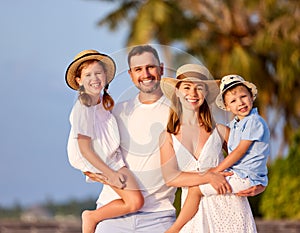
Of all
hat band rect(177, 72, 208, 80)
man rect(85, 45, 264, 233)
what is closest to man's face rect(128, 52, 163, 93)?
man rect(85, 45, 264, 233)

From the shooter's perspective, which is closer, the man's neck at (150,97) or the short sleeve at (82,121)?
the short sleeve at (82,121)

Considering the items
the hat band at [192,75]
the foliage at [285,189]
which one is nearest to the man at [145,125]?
the hat band at [192,75]

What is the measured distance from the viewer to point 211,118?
→ 4.41 m

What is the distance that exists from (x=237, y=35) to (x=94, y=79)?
21.9 metres

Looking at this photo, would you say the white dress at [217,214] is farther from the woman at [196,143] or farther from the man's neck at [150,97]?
the man's neck at [150,97]

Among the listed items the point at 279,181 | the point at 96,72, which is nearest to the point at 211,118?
the point at 96,72

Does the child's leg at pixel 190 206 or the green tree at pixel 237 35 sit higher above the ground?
the green tree at pixel 237 35

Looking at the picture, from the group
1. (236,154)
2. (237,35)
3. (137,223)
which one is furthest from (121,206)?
(237,35)

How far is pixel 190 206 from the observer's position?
4402 millimetres

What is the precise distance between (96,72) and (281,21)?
20.1 meters

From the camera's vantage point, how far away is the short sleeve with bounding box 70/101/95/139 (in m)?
4.30

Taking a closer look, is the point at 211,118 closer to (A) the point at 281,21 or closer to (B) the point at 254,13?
(A) the point at 281,21

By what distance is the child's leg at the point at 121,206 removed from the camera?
14.3ft

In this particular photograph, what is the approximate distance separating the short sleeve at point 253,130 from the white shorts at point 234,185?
0.63 ft
